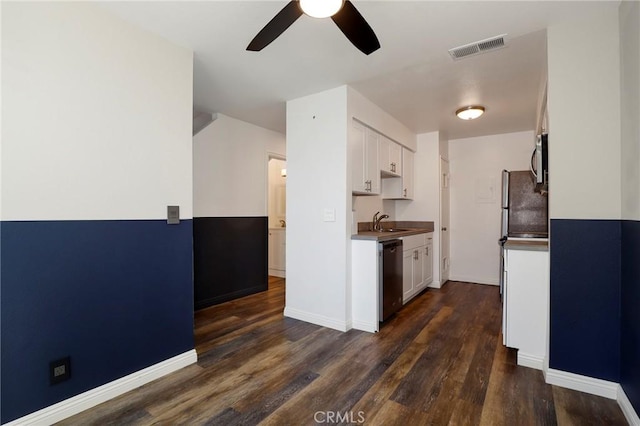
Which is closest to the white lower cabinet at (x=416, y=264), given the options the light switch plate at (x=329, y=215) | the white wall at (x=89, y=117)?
the light switch plate at (x=329, y=215)

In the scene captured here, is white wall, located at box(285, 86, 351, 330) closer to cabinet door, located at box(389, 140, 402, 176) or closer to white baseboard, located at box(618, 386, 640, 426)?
cabinet door, located at box(389, 140, 402, 176)

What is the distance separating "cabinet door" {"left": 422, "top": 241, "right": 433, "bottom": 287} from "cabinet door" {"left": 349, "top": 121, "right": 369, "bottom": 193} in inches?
66.4

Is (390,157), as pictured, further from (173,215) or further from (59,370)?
(59,370)

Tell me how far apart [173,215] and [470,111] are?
11.6ft

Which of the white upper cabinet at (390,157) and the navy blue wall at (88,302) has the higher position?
the white upper cabinet at (390,157)

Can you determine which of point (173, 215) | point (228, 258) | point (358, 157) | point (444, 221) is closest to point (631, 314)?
point (358, 157)

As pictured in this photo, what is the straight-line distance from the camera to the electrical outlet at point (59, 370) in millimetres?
1759

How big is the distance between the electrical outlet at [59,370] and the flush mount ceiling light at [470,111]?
439cm

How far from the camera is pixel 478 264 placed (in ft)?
17.1

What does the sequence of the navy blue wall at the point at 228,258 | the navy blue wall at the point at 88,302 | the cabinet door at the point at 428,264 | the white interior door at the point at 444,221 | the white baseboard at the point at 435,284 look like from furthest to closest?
the white interior door at the point at 444,221 < the white baseboard at the point at 435,284 < the cabinet door at the point at 428,264 < the navy blue wall at the point at 228,258 < the navy blue wall at the point at 88,302

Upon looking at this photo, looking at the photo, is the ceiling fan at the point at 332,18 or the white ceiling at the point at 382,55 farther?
the white ceiling at the point at 382,55

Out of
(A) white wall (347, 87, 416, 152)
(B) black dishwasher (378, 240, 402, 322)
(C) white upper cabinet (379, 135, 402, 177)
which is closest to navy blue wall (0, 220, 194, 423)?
(B) black dishwasher (378, 240, 402, 322)

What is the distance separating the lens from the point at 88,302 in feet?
6.28

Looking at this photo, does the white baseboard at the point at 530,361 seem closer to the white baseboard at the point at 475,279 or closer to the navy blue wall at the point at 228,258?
the white baseboard at the point at 475,279
